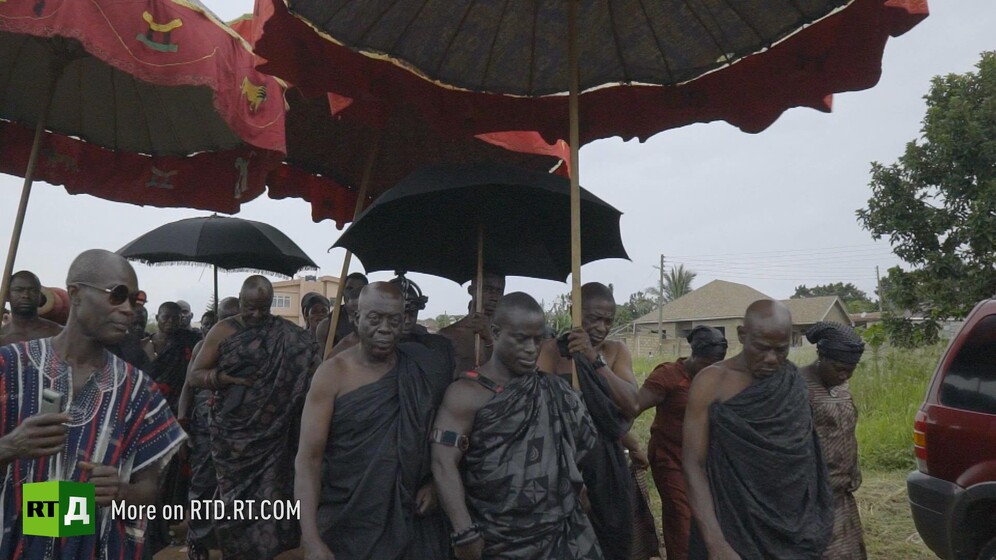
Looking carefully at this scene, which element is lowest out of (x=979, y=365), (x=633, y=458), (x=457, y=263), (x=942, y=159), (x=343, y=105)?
(x=633, y=458)

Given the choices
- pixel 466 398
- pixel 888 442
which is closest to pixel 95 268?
pixel 466 398

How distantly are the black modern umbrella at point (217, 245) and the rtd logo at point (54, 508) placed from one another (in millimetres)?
4621

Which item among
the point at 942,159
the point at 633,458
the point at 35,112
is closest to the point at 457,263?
the point at 633,458

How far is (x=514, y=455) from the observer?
270cm

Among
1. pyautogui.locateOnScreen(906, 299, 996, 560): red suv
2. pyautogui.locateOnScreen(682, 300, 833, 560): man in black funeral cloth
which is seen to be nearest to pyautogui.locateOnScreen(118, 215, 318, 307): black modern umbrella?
pyautogui.locateOnScreen(682, 300, 833, 560): man in black funeral cloth

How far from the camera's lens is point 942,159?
35.3 feet

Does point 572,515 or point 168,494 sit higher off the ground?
point 572,515

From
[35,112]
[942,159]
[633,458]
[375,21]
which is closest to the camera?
[375,21]

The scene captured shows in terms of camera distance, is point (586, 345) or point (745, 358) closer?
point (586, 345)

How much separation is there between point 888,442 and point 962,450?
5677 mm

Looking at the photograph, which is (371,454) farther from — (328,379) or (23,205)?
(23,205)

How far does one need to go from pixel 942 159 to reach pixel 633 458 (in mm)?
9364

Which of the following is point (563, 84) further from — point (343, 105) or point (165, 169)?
point (165, 169)

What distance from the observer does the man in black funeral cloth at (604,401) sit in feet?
9.88
